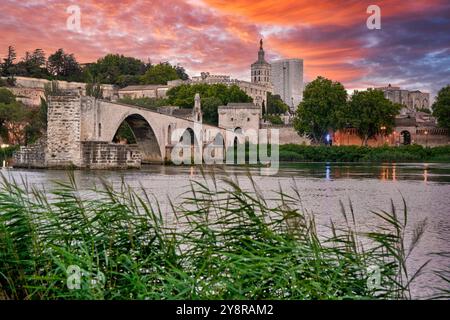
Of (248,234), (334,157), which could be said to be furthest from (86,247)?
(334,157)

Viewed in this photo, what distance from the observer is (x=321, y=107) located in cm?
5931

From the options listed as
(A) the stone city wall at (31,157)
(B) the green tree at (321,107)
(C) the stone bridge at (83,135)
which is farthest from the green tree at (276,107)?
(A) the stone city wall at (31,157)

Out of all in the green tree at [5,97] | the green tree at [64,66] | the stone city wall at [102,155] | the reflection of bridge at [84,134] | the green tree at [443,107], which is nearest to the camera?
the reflection of bridge at [84,134]

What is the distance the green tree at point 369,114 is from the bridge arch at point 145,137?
20384 mm

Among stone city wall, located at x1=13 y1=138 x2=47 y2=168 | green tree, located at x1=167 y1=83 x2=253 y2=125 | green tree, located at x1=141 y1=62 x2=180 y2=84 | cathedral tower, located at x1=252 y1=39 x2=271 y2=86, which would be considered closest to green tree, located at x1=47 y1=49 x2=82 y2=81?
green tree, located at x1=167 y1=83 x2=253 y2=125

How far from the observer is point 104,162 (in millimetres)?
30625

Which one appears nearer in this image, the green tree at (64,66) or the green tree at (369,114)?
the green tree at (369,114)

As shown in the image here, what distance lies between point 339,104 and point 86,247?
186 ft

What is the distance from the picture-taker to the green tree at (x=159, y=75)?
102500mm

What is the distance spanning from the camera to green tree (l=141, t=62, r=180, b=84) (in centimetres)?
10250

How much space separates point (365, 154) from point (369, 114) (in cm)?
1296

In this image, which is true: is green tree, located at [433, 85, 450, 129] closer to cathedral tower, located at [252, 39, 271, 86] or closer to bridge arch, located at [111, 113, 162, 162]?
bridge arch, located at [111, 113, 162, 162]

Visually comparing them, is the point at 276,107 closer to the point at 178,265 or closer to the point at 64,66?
the point at 64,66

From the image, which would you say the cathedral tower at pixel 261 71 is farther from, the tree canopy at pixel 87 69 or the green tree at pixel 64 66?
the green tree at pixel 64 66
